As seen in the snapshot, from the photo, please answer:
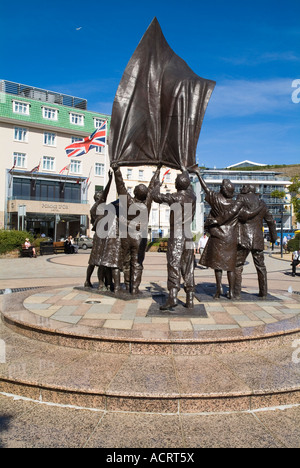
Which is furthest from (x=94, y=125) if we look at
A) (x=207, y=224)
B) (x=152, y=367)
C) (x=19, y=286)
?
(x=152, y=367)

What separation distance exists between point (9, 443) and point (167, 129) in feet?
22.8

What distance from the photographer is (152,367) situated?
407 centimetres

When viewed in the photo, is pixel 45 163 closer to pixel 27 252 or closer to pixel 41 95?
pixel 41 95

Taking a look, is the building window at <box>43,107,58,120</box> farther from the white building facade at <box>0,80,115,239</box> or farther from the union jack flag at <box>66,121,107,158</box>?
the union jack flag at <box>66,121,107,158</box>

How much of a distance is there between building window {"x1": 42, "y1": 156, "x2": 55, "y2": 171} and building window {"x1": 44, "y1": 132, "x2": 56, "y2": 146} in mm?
1581

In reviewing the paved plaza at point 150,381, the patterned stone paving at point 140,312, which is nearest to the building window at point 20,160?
the patterned stone paving at point 140,312

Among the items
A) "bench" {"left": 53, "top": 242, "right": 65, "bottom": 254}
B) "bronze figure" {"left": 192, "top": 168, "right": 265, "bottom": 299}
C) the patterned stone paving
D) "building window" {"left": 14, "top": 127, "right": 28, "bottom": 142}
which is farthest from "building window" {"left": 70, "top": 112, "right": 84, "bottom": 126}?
"bronze figure" {"left": 192, "top": 168, "right": 265, "bottom": 299}

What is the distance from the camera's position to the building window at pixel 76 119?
138 ft

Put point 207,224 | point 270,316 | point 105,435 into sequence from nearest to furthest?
point 105,435
point 270,316
point 207,224

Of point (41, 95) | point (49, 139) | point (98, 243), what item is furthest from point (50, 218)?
point (98, 243)

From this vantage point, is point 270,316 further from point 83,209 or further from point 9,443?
point 83,209

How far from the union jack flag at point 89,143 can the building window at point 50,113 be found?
20222 mm

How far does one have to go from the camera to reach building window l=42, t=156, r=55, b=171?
132 feet

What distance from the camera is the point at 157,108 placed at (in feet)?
27.9
